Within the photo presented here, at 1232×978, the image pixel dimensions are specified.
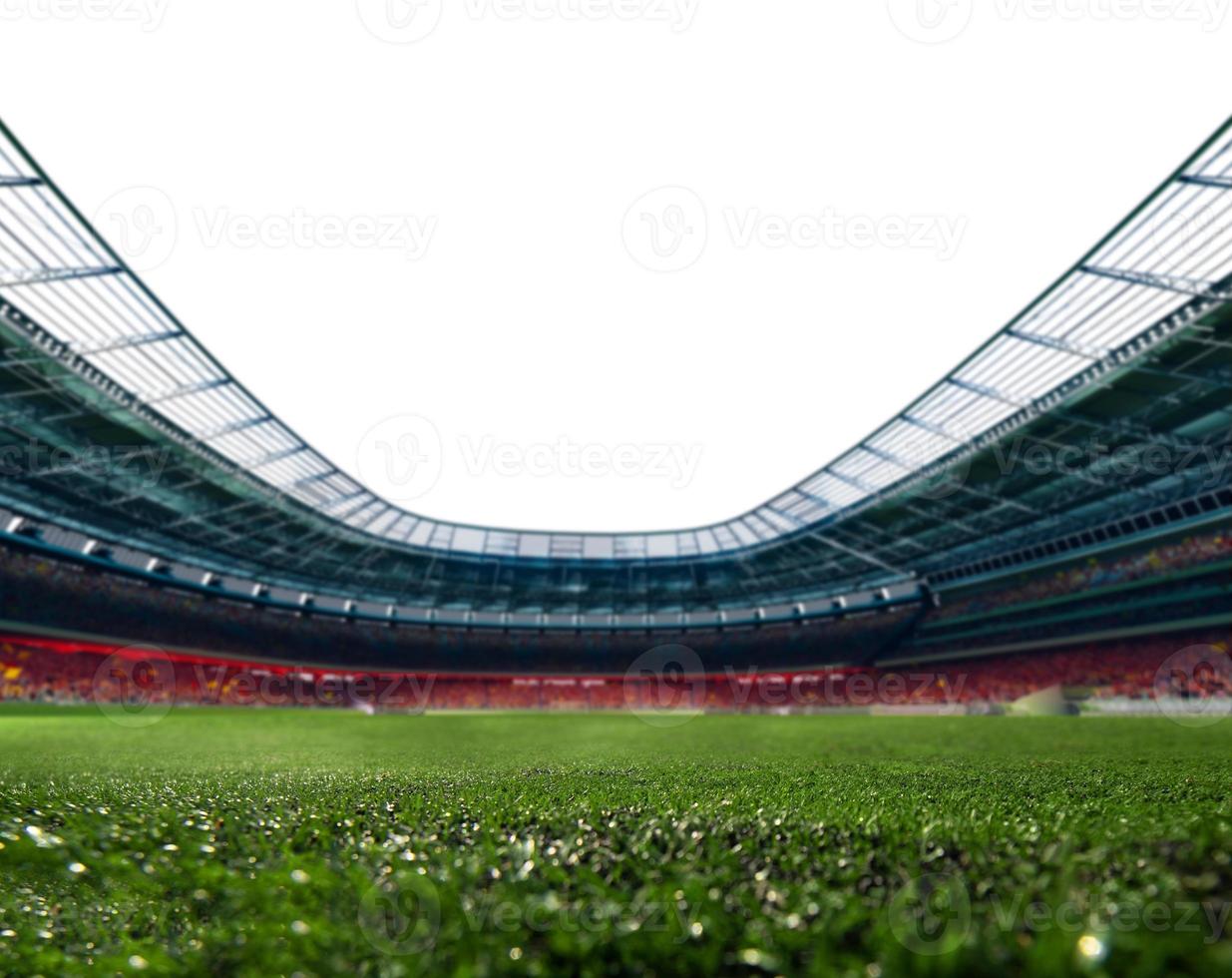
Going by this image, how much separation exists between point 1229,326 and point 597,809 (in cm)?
2784

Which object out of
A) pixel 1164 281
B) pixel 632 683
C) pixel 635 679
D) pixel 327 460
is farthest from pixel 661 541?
pixel 1164 281

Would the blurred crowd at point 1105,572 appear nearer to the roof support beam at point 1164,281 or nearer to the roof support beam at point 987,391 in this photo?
the roof support beam at point 987,391

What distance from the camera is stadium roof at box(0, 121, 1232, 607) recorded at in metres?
16.7

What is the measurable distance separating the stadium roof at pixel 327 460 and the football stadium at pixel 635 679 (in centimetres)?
17

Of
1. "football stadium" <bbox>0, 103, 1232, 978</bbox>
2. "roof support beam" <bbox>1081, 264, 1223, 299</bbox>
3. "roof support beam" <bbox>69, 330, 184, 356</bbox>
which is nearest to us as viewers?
"football stadium" <bbox>0, 103, 1232, 978</bbox>

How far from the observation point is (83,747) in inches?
289

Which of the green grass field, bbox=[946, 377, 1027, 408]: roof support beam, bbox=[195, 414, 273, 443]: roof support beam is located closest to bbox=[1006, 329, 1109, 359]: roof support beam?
bbox=[946, 377, 1027, 408]: roof support beam

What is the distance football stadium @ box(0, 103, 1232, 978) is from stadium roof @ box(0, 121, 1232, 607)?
0.55ft

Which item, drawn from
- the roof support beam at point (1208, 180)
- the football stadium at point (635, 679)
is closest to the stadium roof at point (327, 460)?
the roof support beam at point (1208, 180)

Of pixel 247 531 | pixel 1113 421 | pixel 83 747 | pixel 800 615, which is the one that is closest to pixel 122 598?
pixel 247 531

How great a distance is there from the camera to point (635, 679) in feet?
185

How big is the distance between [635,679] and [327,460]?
117 feet

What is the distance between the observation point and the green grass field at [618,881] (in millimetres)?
1069

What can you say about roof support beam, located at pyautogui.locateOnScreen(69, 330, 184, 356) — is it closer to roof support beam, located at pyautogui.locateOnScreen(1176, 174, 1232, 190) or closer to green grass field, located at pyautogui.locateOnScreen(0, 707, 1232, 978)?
green grass field, located at pyautogui.locateOnScreen(0, 707, 1232, 978)
